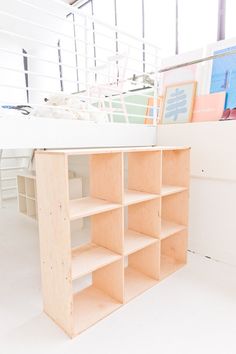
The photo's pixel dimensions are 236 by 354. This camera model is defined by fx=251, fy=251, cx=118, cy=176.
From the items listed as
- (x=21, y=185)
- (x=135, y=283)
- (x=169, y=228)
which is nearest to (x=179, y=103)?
(x=169, y=228)

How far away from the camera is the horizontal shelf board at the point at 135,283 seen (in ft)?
5.69

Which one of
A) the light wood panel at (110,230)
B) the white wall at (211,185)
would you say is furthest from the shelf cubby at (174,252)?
the light wood panel at (110,230)

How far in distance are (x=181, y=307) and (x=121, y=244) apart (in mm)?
559

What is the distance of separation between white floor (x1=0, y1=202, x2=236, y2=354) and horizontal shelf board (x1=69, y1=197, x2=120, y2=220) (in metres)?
0.66

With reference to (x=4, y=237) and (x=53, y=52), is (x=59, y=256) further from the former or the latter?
(x=53, y=52)

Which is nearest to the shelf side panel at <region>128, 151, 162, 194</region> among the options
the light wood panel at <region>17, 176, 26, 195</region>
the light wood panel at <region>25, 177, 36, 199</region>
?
the light wood panel at <region>25, 177, 36, 199</region>

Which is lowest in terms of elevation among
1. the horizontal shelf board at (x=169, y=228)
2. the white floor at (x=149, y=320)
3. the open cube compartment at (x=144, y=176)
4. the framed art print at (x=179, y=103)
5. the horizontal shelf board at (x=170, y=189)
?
the white floor at (x=149, y=320)

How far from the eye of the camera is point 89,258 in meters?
1.55

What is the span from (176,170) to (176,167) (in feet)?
0.09

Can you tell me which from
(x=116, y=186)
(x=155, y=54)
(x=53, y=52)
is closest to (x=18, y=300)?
(x=116, y=186)

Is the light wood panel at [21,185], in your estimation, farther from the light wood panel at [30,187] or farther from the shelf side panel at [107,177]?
the shelf side panel at [107,177]

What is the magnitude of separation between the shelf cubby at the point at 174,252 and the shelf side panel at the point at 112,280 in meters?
0.52

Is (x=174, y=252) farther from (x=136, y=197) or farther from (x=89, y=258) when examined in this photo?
(x=89, y=258)

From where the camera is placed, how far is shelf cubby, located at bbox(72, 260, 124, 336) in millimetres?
1480
